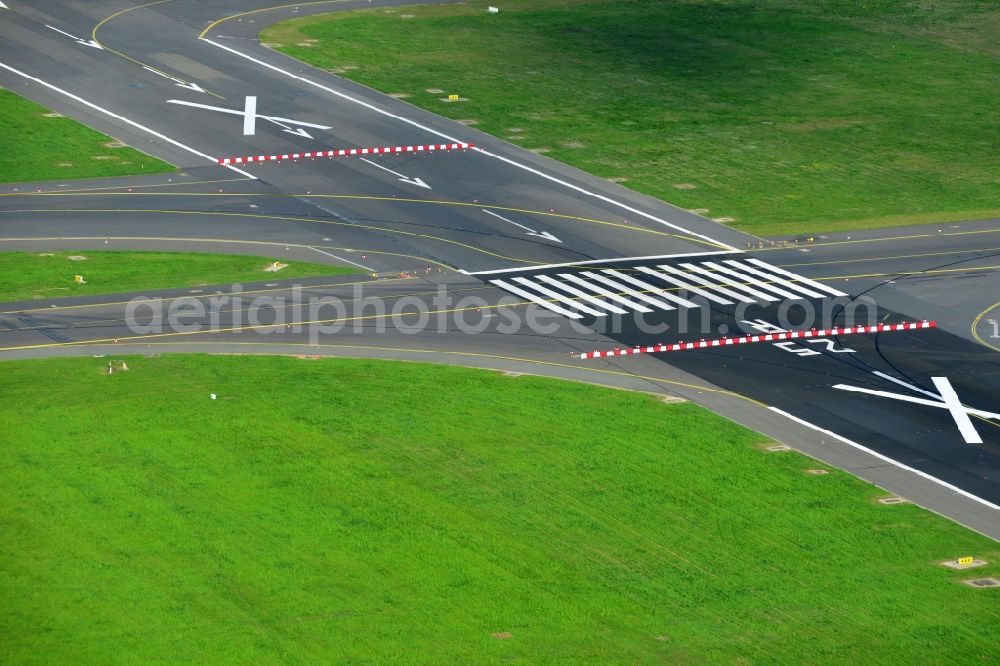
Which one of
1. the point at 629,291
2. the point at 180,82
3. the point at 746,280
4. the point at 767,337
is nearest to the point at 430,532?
the point at 767,337

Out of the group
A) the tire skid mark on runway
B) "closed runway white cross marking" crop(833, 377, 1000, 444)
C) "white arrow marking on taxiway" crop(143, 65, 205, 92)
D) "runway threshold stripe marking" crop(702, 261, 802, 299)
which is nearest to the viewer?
"closed runway white cross marking" crop(833, 377, 1000, 444)

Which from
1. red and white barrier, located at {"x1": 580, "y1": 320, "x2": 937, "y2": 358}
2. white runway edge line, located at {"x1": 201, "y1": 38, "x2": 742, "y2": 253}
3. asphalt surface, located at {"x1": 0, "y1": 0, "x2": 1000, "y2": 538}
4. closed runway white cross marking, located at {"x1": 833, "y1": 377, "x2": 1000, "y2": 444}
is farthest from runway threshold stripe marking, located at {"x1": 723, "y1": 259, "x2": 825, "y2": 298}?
closed runway white cross marking, located at {"x1": 833, "y1": 377, "x2": 1000, "y2": 444}

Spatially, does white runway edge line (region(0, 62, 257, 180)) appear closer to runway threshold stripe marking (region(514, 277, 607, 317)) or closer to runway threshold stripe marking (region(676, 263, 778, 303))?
runway threshold stripe marking (region(514, 277, 607, 317))

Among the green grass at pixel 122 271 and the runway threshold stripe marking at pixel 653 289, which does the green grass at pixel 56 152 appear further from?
the runway threshold stripe marking at pixel 653 289

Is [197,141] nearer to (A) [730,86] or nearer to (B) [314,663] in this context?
(A) [730,86]

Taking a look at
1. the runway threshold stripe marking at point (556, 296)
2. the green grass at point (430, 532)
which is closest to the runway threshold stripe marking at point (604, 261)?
the runway threshold stripe marking at point (556, 296)

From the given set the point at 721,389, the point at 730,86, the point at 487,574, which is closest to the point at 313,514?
the point at 487,574
